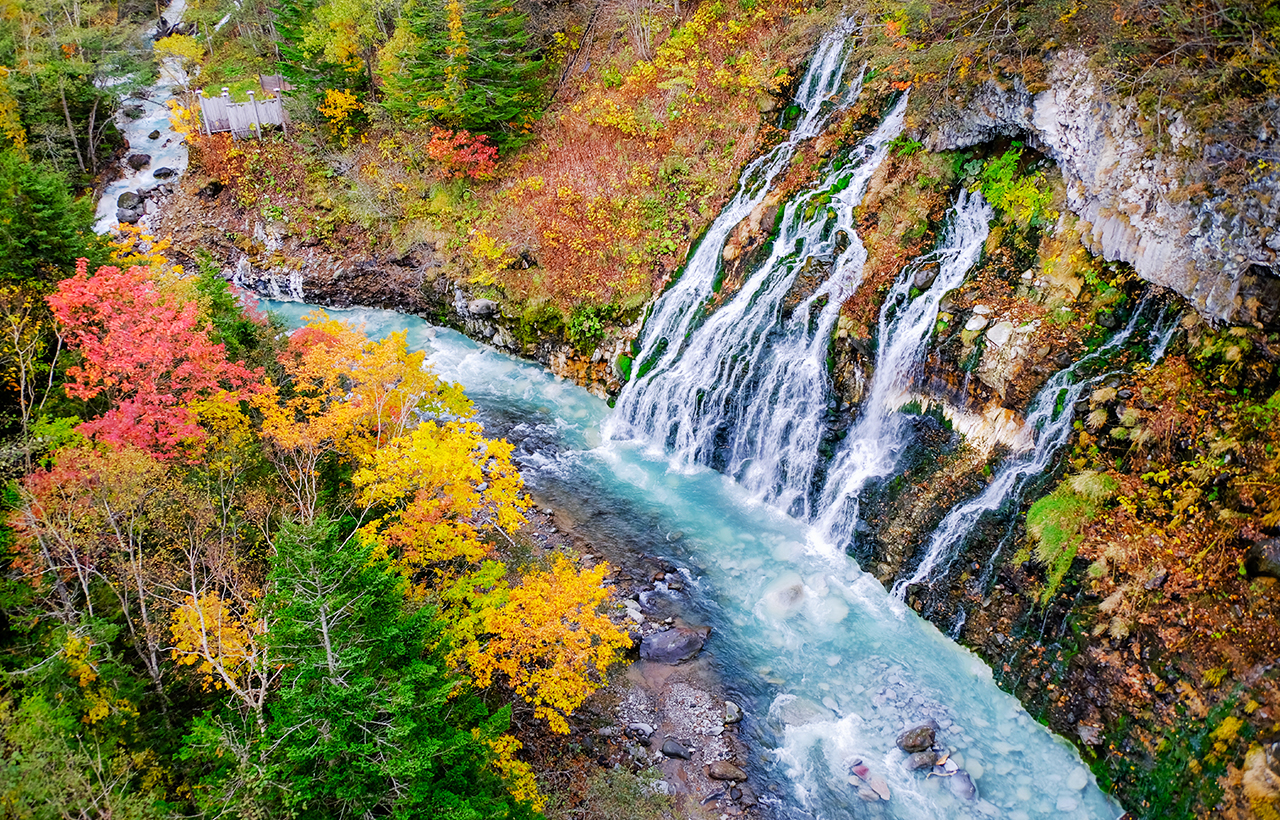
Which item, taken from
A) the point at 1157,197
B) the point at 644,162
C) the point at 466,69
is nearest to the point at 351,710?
the point at 1157,197

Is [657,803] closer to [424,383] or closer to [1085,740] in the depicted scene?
[1085,740]

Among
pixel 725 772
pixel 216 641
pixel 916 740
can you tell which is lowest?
pixel 725 772

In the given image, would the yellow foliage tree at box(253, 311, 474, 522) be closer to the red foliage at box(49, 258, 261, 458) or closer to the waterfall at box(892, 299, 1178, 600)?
the red foliage at box(49, 258, 261, 458)

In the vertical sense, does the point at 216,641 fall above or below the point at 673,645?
below

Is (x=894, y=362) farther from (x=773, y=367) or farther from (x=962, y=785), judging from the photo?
(x=962, y=785)

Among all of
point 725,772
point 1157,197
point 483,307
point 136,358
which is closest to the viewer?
point 1157,197

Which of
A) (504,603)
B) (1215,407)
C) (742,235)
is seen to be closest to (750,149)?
(742,235)

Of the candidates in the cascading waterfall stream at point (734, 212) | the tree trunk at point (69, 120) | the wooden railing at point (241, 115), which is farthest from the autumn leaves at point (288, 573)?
the tree trunk at point (69, 120)

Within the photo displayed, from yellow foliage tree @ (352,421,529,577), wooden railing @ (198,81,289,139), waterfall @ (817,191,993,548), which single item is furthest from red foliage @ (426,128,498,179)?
waterfall @ (817,191,993,548)
